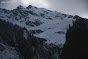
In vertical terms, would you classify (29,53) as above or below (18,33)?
below

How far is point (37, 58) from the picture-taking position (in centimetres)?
7188

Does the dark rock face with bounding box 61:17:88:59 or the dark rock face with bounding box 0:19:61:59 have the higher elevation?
the dark rock face with bounding box 61:17:88:59

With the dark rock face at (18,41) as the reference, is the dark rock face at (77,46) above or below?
above

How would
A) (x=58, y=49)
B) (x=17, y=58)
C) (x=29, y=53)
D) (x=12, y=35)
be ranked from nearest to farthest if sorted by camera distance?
(x=17, y=58) < (x=29, y=53) < (x=12, y=35) < (x=58, y=49)

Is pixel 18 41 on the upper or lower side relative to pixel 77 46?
lower

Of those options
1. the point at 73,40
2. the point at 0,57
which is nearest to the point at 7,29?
the point at 0,57

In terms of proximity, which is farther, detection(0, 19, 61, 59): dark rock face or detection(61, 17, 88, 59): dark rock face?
detection(0, 19, 61, 59): dark rock face

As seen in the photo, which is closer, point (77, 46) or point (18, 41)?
point (77, 46)

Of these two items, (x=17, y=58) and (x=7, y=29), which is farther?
(x=7, y=29)

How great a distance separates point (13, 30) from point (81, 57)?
175 ft

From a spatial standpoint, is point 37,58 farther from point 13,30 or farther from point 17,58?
point 13,30

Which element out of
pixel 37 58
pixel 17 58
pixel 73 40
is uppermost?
pixel 73 40

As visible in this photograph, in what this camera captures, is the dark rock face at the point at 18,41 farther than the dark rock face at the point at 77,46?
Yes

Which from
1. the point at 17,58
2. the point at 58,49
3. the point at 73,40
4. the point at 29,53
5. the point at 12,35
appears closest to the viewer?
the point at 73,40
